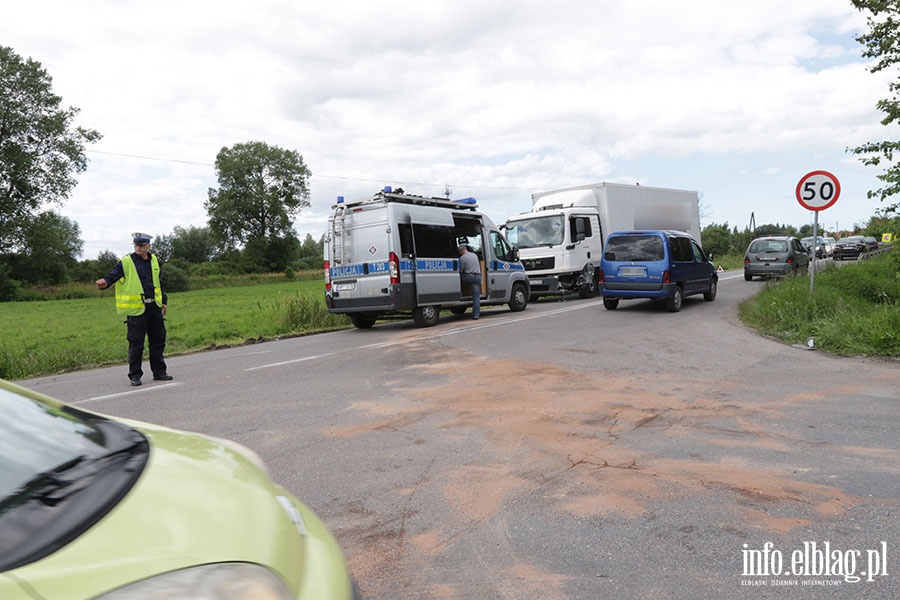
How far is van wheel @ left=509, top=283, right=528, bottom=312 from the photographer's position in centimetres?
1775

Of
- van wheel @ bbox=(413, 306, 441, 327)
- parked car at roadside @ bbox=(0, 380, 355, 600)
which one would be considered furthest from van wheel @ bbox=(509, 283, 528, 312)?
parked car at roadside @ bbox=(0, 380, 355, 600)

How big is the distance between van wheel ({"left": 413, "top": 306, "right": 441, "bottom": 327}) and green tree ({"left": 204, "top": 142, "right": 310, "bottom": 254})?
69.1m

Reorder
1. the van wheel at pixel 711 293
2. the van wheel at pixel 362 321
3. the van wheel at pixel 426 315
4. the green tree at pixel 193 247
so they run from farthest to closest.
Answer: the green tree at pixel 193 247
the van wheel at pixel 711 293
the van wheel at pixel 362 321
the van wheel at pixel 426 315

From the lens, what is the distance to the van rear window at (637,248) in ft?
51.1

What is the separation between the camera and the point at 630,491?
411 cm

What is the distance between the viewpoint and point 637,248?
15758 mm

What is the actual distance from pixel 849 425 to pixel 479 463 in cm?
332

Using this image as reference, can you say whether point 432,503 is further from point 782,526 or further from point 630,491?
point 782,526

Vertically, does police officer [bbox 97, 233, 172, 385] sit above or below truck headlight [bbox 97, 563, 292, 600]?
above

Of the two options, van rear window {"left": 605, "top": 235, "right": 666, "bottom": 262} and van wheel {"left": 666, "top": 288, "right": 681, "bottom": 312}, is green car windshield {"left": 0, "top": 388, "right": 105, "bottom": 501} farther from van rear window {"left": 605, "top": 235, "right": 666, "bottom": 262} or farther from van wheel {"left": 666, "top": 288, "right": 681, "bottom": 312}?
van wheel {"left": 666, "top": 288, "right": 681, "bottom": 312}

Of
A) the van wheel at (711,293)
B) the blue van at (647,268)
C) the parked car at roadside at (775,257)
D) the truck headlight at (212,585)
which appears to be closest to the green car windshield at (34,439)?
the truck headlight at (212,585)

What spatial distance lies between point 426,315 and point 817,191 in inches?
340

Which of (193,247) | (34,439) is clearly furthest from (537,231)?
(193,247)

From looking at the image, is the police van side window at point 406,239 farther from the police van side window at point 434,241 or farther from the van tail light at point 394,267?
the van tail light at point 394,267
